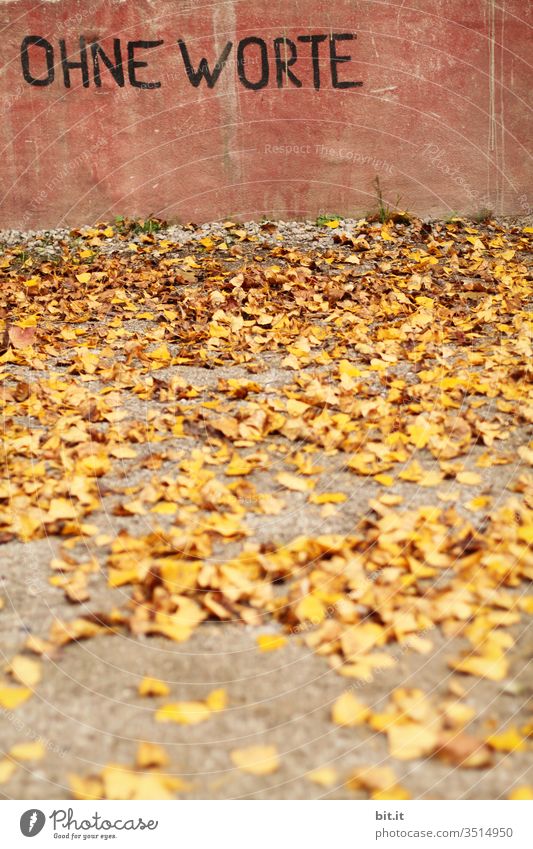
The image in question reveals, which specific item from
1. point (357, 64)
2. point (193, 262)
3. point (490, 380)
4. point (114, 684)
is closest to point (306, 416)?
point (490, 380)

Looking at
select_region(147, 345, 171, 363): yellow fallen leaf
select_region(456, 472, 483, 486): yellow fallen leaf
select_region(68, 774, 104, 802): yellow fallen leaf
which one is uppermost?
select_region(147, 345, 171, 363): yellow fallen leaf

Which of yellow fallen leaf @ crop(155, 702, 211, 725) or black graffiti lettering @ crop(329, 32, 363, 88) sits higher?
black graffiti lettering @ crop(329, 32, 363, 88)

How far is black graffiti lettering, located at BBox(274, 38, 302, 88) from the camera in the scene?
6.18 meters

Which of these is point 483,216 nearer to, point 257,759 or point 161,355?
point 161,355

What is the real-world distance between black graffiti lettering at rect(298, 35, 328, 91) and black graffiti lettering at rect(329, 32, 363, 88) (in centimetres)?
7

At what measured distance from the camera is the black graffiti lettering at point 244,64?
243 inches

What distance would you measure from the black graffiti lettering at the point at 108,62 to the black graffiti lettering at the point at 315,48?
55.1 inches

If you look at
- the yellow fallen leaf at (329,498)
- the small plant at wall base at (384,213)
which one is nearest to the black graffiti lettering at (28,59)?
the small plant at wall base at (384,213)

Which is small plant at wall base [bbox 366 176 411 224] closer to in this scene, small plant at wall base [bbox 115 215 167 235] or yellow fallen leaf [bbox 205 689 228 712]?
small plant at wall base [bbox 115 215 167 235]

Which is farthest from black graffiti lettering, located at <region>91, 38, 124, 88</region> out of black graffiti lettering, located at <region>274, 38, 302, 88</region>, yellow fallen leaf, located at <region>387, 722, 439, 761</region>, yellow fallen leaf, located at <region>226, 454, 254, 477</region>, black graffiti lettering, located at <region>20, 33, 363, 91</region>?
yellow fallen leaf, located at <region>387, 722, 439, 761</region>

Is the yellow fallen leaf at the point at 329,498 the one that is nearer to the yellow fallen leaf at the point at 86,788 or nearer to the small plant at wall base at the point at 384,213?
the yellow fallen leaf at the point at 86,788

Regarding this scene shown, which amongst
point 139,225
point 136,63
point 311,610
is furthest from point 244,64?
point 311,610
